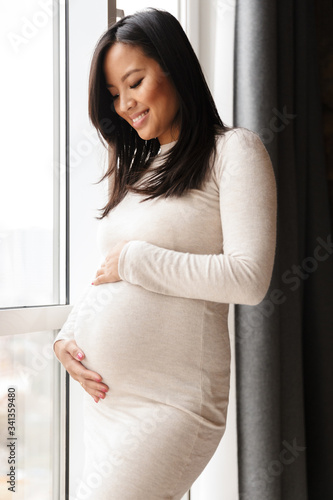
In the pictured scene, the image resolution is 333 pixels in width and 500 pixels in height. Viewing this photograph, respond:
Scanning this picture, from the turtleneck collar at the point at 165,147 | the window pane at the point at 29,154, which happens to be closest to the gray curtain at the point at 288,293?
the turtleneck collar at the point at 165,147

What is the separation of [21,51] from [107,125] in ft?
0.89

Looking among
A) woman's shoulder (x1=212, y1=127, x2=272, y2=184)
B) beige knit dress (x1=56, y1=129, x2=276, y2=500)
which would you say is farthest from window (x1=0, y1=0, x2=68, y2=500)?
woman's shoulder (x1=212, y1=127, x2=272, y2=184)

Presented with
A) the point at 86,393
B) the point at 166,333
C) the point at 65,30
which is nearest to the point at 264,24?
the point at 65,30

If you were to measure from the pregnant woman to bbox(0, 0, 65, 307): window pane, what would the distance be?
8.5 inches

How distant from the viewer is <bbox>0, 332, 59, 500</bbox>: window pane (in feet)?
4.12

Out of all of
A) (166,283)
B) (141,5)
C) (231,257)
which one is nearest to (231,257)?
(231,257)

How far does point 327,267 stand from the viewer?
1.81 m

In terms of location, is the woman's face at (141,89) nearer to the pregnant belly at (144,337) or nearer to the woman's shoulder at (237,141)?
the woman's shoulder at (237,141)

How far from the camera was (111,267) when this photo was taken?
1.07 metres

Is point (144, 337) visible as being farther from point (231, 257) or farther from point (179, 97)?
point (179, 97)

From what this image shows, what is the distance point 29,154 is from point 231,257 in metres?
0.62

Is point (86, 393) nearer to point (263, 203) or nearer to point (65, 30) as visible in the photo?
point (263, 203)

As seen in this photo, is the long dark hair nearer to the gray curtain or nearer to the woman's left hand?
the woman's left hand

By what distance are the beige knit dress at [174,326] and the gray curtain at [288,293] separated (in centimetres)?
47
